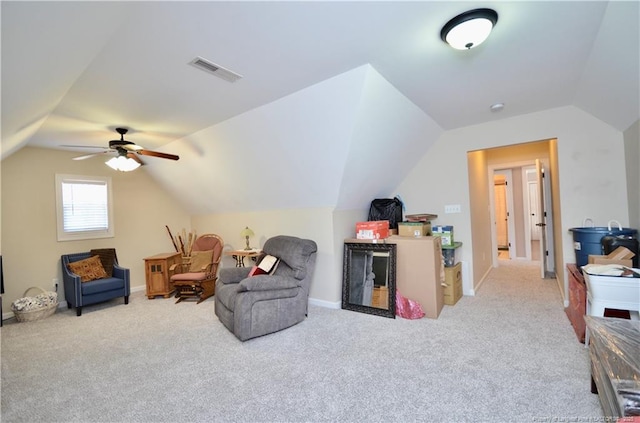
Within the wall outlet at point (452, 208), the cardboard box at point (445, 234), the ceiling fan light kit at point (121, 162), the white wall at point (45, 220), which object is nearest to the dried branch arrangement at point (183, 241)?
the white wall at point (45, 220)

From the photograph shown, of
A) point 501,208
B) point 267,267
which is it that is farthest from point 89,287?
point 501,208

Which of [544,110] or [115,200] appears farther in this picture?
[115,200]

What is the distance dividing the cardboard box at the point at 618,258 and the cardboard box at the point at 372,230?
82.0 inches

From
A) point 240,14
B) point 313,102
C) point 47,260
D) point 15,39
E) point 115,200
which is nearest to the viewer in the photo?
point 15,39

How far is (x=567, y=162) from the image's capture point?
134 inches

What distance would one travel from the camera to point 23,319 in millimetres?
3693

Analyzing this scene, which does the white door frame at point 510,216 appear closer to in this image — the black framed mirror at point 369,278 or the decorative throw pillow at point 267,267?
the black framed mirror at point 369,278

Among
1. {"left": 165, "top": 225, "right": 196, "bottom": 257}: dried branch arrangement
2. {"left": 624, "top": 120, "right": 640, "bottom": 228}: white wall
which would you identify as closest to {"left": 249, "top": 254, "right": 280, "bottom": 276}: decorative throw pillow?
{"left": 165, "top": 225, "right": 196, "bottom": 257}: dried branch arrangement

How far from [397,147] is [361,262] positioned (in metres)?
1.57

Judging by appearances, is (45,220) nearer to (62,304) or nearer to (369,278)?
(62,304)

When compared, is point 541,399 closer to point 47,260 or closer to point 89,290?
point 89,290

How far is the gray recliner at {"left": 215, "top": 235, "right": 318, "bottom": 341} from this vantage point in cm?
287

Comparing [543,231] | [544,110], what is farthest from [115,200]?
[543,231]

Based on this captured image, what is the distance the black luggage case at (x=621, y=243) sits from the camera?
8.73 ft
